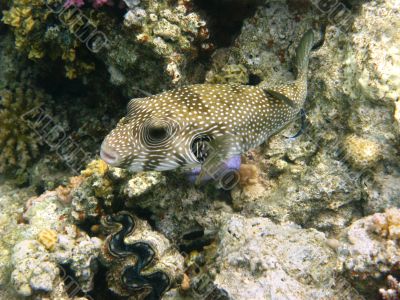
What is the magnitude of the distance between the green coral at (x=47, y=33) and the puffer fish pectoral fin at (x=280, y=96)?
127 inches

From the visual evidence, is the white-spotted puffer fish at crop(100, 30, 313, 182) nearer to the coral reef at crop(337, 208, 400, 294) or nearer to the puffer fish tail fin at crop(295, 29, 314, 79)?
the puffer fish tail fin at crop(295, 29, 314, 79)

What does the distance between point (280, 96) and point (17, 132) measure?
202 inches

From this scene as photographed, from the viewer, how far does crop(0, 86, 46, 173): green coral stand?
6684 mm

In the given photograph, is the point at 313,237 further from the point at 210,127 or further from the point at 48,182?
the point at 48,182

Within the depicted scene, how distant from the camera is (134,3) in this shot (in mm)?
4938

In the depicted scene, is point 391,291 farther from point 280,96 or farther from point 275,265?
point 280,96

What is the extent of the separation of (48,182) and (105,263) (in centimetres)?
239

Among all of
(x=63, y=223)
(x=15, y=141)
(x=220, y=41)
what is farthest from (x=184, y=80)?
(x=15, y=141)

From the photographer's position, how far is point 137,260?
4.56 meters

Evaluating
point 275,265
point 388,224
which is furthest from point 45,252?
point 388,224

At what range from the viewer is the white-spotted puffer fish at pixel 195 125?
3.46 meters

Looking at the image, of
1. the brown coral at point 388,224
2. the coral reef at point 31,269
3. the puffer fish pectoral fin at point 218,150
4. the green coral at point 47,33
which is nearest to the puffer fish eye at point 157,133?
the puffer fish pectoral fin at point 218,150

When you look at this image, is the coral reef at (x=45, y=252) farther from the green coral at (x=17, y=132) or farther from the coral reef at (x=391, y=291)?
the coral reef at (x=391, y=291)

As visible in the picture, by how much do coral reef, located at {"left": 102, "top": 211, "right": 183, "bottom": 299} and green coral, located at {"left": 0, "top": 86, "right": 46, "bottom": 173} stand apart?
9.64ft
